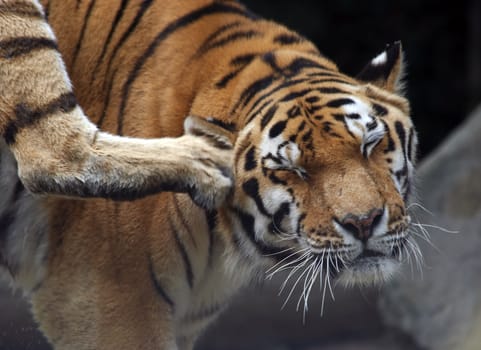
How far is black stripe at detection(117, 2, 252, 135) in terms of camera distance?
2.62 meters

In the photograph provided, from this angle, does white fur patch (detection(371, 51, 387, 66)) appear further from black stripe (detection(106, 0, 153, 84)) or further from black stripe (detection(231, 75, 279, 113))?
black stripe (detection(106, 0, 153, 84))

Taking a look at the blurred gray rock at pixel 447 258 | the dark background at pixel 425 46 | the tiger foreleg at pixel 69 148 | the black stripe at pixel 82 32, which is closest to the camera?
the tiger foreleg at pixel 69 148

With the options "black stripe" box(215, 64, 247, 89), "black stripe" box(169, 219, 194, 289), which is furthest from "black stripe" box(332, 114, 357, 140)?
"black stripe" box(169, 219, 194, 289)

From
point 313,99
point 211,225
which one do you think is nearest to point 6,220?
point 211,225

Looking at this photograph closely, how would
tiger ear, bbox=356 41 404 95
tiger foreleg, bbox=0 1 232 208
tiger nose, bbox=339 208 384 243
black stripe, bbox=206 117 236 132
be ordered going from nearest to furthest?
tiger nose, bbox=339 208 384 243, tiger foreleg, bbox=0 1 232 208, black stripe, bbox=206 117 236 132, tiger ear, bbox=356 41 404 95

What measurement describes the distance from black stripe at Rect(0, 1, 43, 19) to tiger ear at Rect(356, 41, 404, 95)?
0.91 metres

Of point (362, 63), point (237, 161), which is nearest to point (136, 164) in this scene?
point (237, 161)

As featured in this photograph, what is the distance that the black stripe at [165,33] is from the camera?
2623 mm

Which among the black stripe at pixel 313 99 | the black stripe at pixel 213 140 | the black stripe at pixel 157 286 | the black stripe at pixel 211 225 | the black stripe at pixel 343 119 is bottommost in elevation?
the black stripe at pixel 157 286

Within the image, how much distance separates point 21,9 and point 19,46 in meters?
0.12

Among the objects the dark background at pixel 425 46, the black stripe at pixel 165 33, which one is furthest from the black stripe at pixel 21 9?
the dark background at pixel 425 46

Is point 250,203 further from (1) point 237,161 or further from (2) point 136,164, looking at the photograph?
(2) point 136,164

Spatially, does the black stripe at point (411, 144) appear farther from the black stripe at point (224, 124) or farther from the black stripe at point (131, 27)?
the black stripe at point (131, 27)

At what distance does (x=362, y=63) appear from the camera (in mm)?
6289
